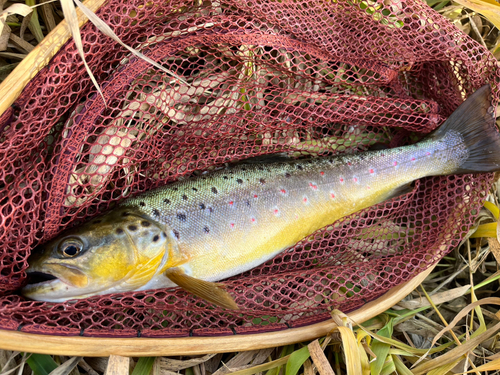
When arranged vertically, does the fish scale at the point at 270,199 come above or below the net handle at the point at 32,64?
below

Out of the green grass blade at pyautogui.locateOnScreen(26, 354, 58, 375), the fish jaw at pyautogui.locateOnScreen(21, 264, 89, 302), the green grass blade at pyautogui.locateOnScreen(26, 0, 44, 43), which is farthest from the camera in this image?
the green grass blade at pyautogui.locateOnScreen(26, 0, 44, 43)

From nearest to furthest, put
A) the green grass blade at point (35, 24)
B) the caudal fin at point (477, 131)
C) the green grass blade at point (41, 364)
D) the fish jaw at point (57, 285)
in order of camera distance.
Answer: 1. the fish jaw at point (57, 285)
2. the green grass blade at point (41, 364)
3. the green grass blade at point (35, 24)
4. the caudal fin at point (477, 131)

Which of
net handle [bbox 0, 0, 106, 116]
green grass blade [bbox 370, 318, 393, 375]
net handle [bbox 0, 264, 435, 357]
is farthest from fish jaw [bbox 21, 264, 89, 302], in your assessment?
green grass blade [bbox 370, 318, 393, 375]

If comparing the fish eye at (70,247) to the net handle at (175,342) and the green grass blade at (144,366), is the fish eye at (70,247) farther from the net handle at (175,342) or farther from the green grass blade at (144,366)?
the green grass blade at (144,366)

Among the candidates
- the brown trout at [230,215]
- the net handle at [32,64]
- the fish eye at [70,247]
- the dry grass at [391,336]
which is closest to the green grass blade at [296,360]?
the dry grass at [391,336]

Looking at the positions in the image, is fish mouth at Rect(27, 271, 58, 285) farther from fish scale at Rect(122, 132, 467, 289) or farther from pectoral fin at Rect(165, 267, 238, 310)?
pectoral fin at Rect(165, 267, 238, 310)

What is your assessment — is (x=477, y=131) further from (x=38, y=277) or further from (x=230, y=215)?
(x=38, y=277)
